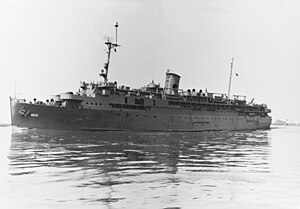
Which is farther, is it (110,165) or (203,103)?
(203,103)

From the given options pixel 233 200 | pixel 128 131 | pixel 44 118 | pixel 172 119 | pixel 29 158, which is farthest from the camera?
pixel 172 119

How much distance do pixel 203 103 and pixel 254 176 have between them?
37.1 meters

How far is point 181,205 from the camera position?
673cm

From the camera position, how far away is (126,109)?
38344 millimetres

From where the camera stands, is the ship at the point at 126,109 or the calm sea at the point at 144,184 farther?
the ship at the point at 126,109

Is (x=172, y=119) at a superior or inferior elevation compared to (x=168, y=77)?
inferior

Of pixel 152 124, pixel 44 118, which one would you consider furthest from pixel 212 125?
pixel 44 118

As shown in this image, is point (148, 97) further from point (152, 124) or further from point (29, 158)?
point (29, 158)

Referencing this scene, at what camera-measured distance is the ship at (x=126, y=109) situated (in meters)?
35.0

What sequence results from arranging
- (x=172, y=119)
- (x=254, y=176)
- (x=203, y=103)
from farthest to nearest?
(x=203, y=103)
(x=172, y=119)
(x=254, y=176)

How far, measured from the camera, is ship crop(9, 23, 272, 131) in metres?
35.0

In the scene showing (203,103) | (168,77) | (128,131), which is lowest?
(128,131)

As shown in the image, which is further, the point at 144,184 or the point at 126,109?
the point at 126,109

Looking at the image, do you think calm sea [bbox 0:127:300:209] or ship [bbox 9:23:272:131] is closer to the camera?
calm sea [bbox 0:127:300:209]
